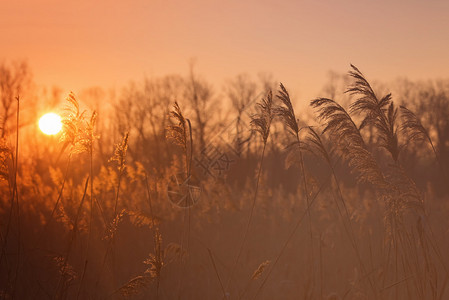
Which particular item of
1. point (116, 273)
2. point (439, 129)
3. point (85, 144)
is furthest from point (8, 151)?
point (439, 129)

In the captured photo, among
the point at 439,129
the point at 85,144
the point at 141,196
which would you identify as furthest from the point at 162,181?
the point at 439,129

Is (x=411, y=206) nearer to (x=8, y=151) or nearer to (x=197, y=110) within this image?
(x=8, y=151)

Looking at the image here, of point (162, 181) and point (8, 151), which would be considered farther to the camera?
point (162, 181)

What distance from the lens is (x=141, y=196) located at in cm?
876

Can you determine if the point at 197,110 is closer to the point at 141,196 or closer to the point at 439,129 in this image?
the point at 439,129

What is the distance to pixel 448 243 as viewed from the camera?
8117 millimetres

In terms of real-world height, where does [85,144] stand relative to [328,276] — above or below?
above

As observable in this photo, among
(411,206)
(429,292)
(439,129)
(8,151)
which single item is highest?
(439,129)

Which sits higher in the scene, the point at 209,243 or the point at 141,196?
the point at 141,196

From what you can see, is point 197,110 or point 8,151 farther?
point 197,110

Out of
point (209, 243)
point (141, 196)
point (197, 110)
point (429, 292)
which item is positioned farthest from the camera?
point (197, 110)

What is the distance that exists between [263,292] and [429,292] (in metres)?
Answer: 1.90

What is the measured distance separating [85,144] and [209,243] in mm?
4012

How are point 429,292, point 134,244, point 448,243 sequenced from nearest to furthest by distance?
point 429,292 < point 134,244 < point 448,243
